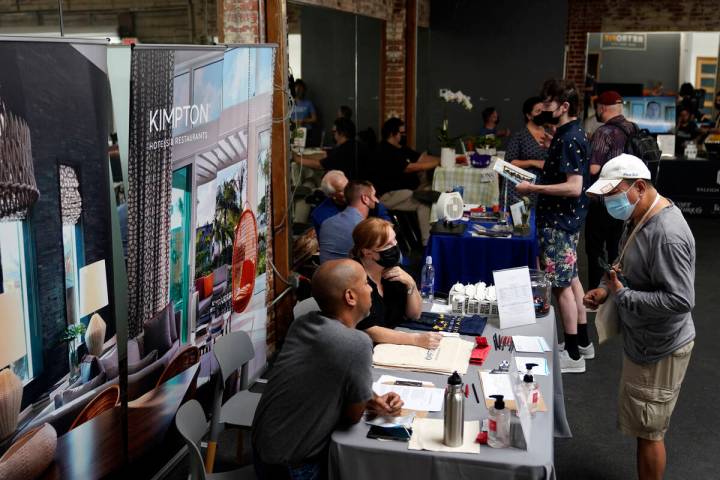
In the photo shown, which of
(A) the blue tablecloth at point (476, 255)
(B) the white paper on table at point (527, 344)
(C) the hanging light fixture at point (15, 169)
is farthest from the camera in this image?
(A) the blue tablecloth at point (476, 255)

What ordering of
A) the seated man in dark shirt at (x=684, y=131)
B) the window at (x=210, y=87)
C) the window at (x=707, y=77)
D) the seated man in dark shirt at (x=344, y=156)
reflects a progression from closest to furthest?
1. the window at (x=210, y=87)
2. the seated man in dark shirt at (x=344, y=156)
3. the seated man in dark shirt at (x=684, y=131)
4. the window at (x=707, y=77)

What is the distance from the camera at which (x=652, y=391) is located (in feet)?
10.7

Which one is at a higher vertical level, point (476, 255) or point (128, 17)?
point (128, 17)

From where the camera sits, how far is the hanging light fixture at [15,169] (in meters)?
2.38

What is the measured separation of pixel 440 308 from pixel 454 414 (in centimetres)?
142

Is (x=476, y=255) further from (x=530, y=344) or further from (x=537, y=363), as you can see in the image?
(x=537, y=363)

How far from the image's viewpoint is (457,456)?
2482 millimetres

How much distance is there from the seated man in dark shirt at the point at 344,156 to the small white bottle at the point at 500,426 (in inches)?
141

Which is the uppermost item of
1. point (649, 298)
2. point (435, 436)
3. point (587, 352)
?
point (649, 298)

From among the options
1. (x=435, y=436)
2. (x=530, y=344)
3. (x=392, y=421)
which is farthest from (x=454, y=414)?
(x=530, y=344)

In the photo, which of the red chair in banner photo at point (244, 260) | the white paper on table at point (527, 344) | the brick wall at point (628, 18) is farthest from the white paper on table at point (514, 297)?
the brick wall at point (628, 18)

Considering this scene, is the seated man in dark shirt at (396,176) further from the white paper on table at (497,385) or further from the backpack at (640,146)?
the white paper on table at (497,385)

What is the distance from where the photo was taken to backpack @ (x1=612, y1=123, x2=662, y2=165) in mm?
5867

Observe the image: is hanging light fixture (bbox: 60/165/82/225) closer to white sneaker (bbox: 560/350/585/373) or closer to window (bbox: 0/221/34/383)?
window (bbox: 0/221/34/383)
